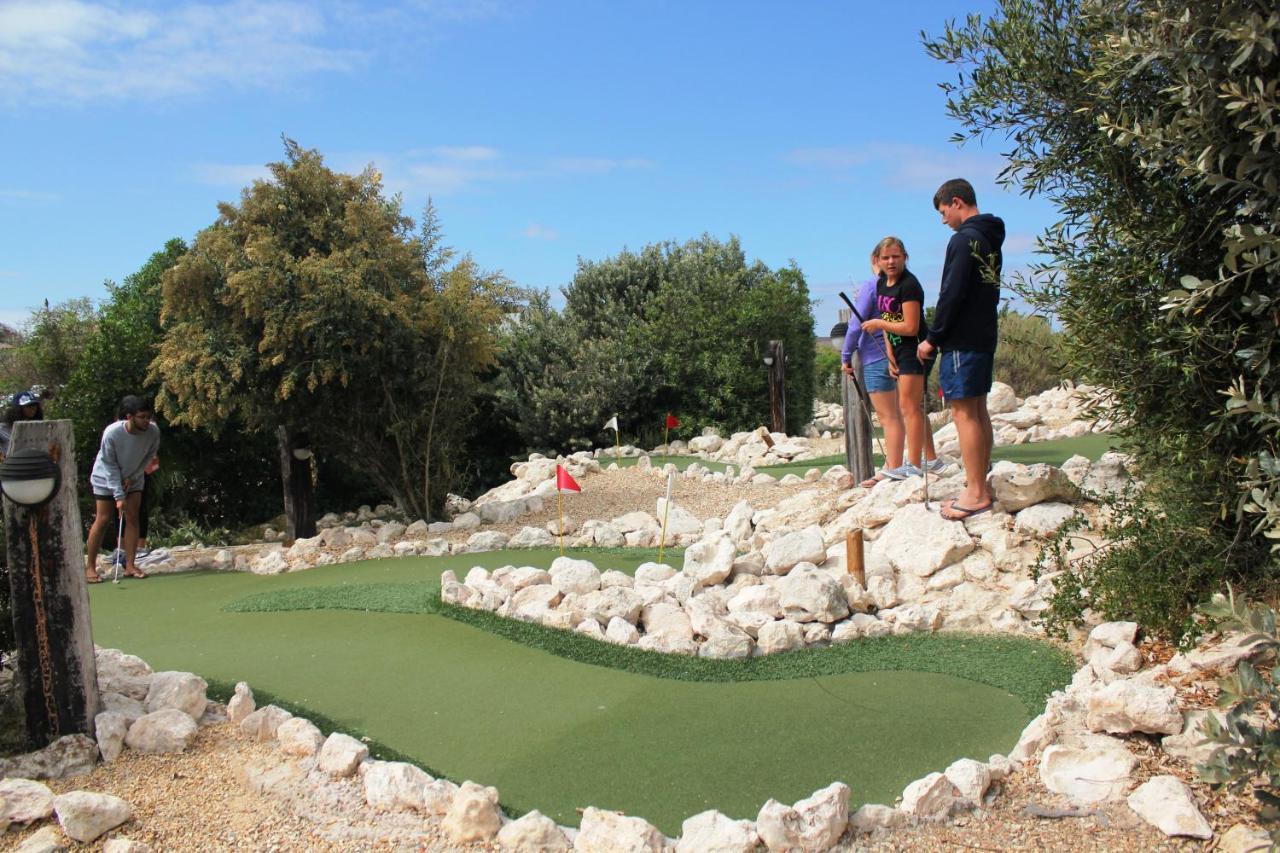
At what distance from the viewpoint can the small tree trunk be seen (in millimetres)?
9484

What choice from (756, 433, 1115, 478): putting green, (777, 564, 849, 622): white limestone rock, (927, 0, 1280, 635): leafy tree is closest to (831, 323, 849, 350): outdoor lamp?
(756, 433, 1115, 478): putting green

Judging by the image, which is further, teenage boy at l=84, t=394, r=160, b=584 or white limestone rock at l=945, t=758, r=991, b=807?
teenage boy at l=84, t=394, r=160, b=584

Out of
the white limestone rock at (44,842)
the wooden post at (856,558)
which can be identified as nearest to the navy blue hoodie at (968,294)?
the wooden post at (856,558)

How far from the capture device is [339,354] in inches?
345

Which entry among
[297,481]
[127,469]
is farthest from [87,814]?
[297,481]

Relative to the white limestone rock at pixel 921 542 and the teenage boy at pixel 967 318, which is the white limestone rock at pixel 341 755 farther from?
the teenage boy at pixel 967 318

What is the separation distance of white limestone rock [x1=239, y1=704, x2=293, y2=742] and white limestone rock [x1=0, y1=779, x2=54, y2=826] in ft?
2.53

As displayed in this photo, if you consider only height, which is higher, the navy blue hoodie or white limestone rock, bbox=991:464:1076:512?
the navy blue hoodie

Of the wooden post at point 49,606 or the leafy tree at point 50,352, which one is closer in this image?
the wooden post at point 49,606

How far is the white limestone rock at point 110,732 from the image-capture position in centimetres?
386

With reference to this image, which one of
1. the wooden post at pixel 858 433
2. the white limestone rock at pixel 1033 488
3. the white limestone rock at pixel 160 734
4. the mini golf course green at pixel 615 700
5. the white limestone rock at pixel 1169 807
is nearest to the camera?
the white limestone rock at pixel 1169 807

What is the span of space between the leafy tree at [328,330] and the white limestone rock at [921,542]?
4714mm

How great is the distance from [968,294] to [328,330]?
18.4 ft

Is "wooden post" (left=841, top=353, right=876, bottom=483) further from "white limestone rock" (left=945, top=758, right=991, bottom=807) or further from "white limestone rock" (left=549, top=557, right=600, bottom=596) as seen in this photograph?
"white limestone rock" (left=945, top=758, right=991, bottom=807)
